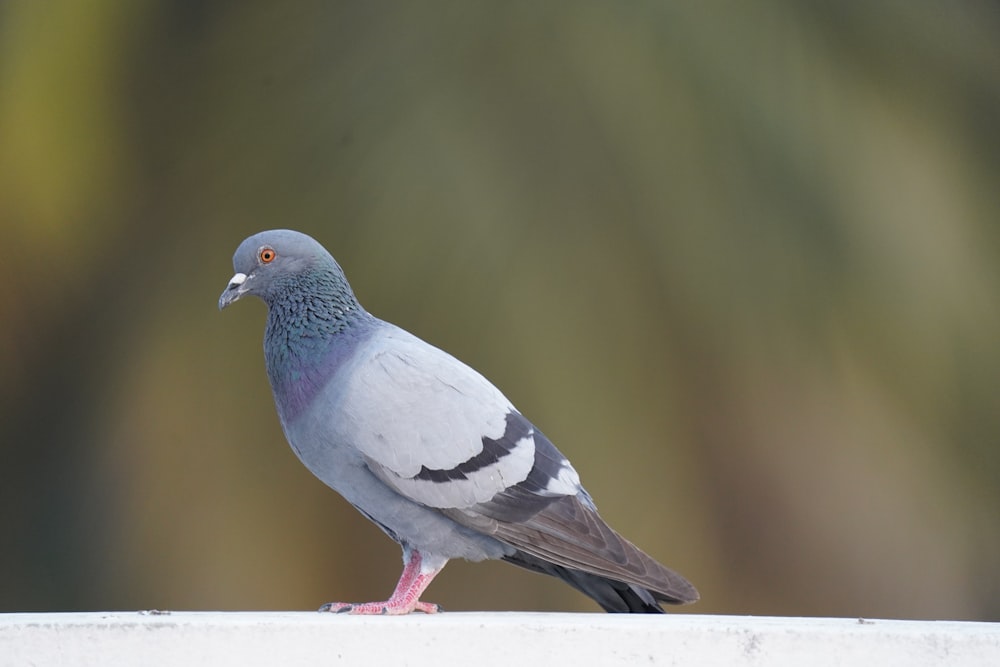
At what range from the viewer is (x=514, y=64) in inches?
229

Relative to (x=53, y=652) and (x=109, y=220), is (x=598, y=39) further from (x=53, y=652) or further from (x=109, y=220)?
(x=53, y=652)

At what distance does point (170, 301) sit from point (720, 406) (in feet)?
8.94

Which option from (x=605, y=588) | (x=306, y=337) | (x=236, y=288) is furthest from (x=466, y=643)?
(x=236, y=288)


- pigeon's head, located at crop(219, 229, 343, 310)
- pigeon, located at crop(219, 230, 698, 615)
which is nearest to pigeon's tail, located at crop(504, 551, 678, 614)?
pigeon, located at crop(219, 230, 698, 615)

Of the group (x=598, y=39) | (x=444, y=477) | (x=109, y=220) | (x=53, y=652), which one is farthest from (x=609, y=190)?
(x=53, y=652)

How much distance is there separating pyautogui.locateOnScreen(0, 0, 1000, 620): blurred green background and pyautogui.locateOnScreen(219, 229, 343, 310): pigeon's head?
220 cm

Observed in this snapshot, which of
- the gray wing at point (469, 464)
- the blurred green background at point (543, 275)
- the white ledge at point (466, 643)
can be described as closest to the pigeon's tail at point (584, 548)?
the gray wing at point (469, 464)

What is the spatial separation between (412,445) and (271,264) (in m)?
0.68

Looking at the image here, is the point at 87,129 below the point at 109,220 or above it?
above

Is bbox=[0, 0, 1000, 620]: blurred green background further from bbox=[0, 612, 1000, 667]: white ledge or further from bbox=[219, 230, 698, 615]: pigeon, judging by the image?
bbox=[0, 612, 1000, 667]: white ledge

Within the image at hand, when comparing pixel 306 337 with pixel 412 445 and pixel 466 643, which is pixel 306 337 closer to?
pixel 412 445

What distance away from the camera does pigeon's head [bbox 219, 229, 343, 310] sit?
3316 mm

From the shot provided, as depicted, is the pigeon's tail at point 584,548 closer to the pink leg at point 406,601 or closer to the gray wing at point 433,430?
the gray wing at point 433,430

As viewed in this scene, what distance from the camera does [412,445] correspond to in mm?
3135
